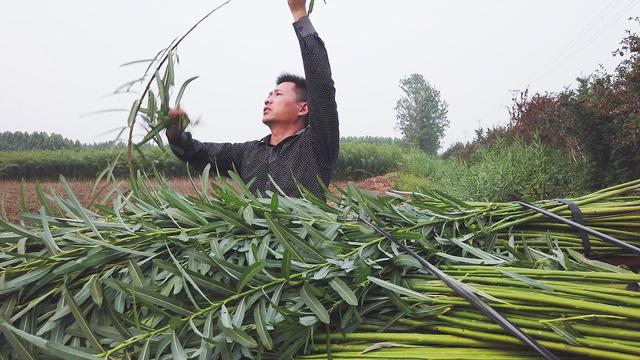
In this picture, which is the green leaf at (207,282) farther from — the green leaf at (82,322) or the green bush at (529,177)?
the green bush at (529,177)

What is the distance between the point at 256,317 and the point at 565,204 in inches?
32.8

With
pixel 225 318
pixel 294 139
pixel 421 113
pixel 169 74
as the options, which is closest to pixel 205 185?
pixel 169 74

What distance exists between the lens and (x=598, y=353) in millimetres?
853

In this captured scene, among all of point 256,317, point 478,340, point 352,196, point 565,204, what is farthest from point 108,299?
point 565,204

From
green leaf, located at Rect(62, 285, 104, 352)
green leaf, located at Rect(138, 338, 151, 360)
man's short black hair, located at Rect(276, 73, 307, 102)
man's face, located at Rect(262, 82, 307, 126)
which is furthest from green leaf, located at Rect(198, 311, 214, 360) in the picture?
man's short black hair, located at Rect(276, 73, 307, 102)

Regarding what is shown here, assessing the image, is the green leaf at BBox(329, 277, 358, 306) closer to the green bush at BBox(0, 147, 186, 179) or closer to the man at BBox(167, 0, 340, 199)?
the man at BBox(167, 0, 340, 199)

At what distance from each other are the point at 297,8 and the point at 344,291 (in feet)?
4.78

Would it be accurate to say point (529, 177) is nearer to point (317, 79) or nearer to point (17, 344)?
point (317, 79)

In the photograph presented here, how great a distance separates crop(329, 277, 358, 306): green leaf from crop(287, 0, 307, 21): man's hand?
4.58 feet

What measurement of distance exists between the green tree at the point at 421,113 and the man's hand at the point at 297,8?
5964 centimetres

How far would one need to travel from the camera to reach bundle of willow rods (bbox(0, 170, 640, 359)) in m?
0.92

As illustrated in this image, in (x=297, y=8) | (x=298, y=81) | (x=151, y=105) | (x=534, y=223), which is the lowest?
(x=534, y=223)

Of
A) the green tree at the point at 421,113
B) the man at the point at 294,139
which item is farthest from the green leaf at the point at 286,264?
the green tree at the point at 421,113

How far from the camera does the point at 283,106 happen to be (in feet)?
8.09
